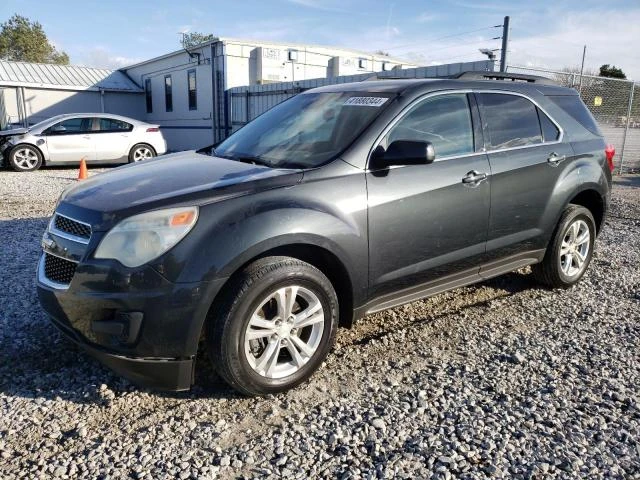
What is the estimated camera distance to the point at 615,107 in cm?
1340

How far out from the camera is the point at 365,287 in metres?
3.32

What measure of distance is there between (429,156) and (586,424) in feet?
5.77

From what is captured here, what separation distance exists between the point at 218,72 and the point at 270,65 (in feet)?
6.37

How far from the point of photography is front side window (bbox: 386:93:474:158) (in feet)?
11.8

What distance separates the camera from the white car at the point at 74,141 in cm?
1373

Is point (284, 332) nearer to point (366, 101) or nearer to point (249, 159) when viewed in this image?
point (249, 159)

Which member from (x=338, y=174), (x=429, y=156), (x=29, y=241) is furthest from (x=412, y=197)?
(x=29, y=241)

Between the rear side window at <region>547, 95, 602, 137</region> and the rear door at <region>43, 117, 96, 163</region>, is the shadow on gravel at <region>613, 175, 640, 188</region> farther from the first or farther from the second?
the rear door at <region>43, 117, 96, 163</region>

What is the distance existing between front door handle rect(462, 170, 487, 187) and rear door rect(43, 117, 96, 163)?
12.9 metres

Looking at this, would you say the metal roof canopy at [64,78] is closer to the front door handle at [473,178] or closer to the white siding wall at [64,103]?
the white siding wall at [64,103]

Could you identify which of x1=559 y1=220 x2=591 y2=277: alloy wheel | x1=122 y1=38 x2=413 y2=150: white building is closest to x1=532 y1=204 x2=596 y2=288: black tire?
x1=559 y1=220 x2=591 y2=277: alloy wheel

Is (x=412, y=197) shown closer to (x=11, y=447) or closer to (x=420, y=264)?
(x=420, y=264)

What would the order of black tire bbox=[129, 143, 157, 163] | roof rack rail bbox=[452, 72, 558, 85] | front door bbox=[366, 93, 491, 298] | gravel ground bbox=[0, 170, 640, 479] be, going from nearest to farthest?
gravel ground bbox=[0, 170, 640, 479], front door bbox=[366, 93, 491, 298], roof rack rail bbox=[452, 72, 558, 85], black tire bbox=[129, 143, 157, 163]

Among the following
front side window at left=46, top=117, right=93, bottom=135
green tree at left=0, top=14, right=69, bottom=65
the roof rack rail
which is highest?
green tree at left=0, top=14, right=69, bottom=65
